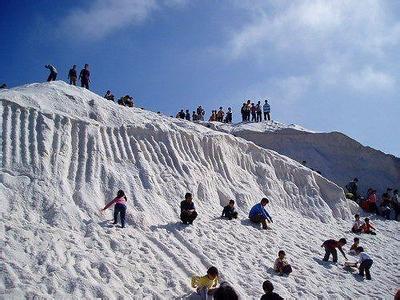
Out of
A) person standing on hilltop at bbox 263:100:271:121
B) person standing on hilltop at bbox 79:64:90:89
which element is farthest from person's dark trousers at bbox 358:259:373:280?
person standing on hilltop at bbox 263:100:271:121

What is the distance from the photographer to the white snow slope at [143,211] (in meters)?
9.30

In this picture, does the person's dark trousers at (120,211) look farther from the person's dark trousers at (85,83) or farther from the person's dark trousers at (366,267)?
the person's dark trousers at (85,83)

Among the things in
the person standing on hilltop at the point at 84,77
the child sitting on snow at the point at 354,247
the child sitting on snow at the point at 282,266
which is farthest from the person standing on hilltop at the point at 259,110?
the child sitting on snow at the point at 282,266

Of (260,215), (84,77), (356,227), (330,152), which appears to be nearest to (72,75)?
(84,77)

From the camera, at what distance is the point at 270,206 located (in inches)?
664

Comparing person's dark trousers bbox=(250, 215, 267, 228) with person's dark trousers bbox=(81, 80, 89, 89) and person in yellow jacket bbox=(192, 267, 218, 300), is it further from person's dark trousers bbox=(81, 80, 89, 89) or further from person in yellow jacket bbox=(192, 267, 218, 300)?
person's dark trousers bbox=(81, 80, 89, 89)

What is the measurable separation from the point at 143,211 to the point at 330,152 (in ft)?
55.6

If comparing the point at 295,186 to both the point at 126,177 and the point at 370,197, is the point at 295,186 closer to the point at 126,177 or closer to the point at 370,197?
the point at 370,197

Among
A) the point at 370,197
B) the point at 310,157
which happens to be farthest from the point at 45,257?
the point at 310,157

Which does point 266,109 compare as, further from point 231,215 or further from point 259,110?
point 231,215

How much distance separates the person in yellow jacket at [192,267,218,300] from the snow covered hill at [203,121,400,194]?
15920 millimetres

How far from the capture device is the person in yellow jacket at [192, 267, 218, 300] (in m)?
9.09

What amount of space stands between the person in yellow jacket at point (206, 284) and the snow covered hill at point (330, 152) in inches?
627

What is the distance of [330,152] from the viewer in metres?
26.9
